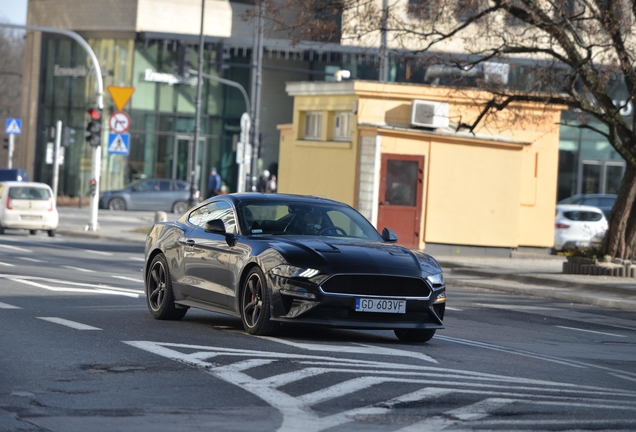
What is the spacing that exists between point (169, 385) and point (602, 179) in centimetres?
5296

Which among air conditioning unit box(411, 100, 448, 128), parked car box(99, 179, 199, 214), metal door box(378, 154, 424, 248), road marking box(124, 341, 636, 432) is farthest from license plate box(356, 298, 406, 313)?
parked car box(99, 179, 199, 214)

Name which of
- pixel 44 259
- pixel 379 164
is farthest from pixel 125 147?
pixel 44 259

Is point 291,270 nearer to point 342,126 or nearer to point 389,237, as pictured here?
point 389,237

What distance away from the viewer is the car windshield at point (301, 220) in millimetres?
12000

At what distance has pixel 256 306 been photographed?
11.2 metres

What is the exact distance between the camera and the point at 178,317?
42.2ft

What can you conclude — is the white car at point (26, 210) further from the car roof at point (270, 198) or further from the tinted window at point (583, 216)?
the car roof at point (270, 198)

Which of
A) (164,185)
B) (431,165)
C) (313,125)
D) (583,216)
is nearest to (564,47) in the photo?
(431,165)

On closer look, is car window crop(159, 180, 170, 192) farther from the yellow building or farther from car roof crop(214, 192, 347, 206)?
car roof crop(214, 192, 347, 206)

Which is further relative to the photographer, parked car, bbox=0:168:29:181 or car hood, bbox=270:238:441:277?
parked car, bbox=0:168:29:181

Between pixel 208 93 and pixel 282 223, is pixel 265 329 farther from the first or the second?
pixel 208 93

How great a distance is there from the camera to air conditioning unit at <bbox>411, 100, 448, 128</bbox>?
31344mm

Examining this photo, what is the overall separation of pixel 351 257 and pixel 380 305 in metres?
0.49

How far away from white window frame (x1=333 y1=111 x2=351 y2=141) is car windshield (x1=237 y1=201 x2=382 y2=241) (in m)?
19.9
